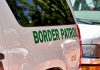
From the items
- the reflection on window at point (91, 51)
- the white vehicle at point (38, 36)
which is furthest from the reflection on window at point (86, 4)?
the white vehicle at point (38, 36)

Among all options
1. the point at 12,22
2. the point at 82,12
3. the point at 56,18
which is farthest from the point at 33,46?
the point at 82,12

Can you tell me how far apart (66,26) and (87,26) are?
1.92 metres

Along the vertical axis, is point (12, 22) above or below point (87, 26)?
above

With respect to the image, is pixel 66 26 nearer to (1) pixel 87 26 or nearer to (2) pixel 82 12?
(1) pixel 87 26

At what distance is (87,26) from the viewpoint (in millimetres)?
6207

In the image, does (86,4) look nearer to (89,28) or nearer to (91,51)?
(89,28)

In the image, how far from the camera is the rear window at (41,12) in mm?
3554

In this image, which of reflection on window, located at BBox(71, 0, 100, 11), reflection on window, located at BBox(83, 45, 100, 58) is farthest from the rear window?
reflection on window, located at BBox(71, 0, 100, 11)

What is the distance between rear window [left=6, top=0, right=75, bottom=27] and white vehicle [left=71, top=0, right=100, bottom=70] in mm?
1038

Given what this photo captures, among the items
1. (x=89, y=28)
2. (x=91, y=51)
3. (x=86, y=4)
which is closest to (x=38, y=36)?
(x=91, y=51)

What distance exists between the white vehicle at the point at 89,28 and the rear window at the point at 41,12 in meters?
1.04

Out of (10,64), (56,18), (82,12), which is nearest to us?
(10,64)

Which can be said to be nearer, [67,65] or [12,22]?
[12,22]

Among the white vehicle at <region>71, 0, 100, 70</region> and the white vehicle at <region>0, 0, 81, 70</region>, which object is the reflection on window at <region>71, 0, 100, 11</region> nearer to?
the white vehicle at <region>71, 0, 100, 70</region>
